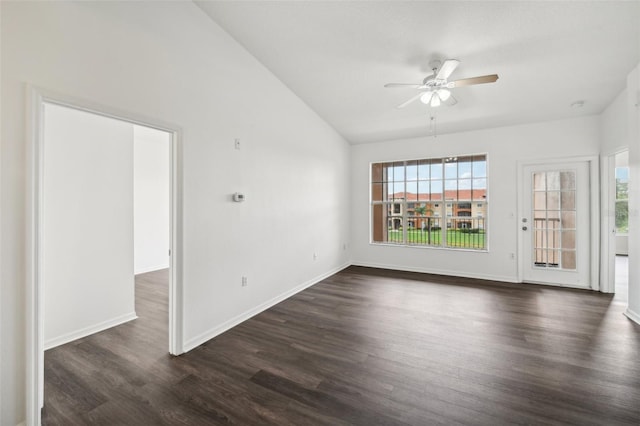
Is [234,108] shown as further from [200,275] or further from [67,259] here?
[67,259]

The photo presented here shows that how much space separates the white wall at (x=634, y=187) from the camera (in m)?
3.20

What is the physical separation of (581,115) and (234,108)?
532 centimetres

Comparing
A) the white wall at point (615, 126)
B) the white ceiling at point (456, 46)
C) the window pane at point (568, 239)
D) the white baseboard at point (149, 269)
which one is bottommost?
the white baseboard at point (149, 269)

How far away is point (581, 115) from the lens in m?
4.39

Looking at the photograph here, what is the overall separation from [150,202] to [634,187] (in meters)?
7.93

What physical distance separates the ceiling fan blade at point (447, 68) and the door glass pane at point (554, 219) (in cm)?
323

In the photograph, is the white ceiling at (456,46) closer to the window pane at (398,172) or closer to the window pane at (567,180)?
the window pane at (567,180)

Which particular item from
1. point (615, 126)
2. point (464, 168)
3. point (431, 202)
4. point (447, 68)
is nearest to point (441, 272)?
point (431, 202)

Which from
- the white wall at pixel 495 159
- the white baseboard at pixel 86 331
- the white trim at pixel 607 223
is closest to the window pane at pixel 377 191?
the white wall at pixel 495 159

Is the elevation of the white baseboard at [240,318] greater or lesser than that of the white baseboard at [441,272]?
lesser

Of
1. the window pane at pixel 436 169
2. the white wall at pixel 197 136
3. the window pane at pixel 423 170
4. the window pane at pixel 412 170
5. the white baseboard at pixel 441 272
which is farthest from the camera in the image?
the window pane at pixel 412 170

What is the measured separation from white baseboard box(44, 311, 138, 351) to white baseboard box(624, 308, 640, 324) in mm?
5894

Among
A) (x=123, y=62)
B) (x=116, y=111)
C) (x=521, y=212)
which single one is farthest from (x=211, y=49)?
(x=521, y=212)

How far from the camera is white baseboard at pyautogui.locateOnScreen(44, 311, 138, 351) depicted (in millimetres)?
2680
